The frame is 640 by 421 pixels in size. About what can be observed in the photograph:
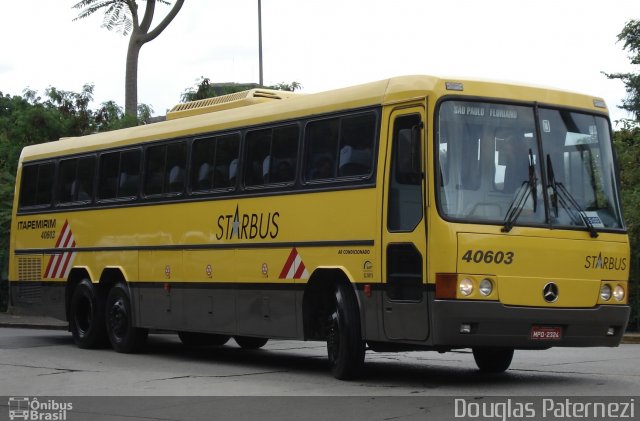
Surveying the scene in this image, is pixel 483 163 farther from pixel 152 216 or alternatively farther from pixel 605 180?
pixel 152 216

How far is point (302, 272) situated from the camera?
49.6 feet

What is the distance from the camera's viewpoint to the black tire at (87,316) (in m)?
20.1

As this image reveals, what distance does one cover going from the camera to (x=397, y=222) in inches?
535

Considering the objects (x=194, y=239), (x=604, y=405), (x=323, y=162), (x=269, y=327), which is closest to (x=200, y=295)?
(x=194, y=239)

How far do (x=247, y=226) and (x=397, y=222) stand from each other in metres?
3.26

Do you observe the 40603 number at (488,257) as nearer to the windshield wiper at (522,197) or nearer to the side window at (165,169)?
the windshield wiper at (522,197)

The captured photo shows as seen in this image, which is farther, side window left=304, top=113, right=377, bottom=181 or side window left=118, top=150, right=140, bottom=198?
side window left=118, top=150, right=140, bottom=198

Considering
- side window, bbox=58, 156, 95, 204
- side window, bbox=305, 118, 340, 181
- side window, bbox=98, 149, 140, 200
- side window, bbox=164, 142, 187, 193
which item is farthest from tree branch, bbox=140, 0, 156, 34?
side window, bbox=305, 118, 340, 181

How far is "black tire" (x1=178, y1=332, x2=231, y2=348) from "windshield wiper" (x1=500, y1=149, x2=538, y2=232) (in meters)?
8.39

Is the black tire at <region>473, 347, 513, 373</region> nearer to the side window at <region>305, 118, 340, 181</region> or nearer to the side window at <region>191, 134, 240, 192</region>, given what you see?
the side window at <region>305, 118, 340, 181</region>

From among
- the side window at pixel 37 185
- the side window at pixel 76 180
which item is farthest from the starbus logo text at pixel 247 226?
the side window at pixel 37 185

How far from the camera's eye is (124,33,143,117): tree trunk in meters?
36.2

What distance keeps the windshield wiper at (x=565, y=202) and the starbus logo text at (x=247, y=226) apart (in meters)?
3.68

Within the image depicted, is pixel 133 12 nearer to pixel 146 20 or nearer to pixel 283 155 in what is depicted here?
pixel 146 20
